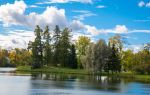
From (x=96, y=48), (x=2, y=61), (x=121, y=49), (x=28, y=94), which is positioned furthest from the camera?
(x=2, y=61)

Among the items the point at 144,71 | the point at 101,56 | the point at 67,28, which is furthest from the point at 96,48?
the point at 67,28

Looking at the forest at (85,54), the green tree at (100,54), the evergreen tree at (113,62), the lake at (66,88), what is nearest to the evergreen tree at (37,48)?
the forest at (85,54)

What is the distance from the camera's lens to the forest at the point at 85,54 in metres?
108

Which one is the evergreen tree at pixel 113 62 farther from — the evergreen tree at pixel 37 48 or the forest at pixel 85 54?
the evergreen tree at pixel 37 48

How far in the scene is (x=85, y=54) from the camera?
133 metres

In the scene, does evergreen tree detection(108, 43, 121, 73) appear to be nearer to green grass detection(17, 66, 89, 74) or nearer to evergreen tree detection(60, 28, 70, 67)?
green grass detection(17, 66, 89, 74)

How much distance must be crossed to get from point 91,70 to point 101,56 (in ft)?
14.9

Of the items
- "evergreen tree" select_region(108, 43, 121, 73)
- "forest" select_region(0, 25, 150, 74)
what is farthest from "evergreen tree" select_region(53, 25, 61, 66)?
"evergreen tree" select_region(108, 43, 121, 73)

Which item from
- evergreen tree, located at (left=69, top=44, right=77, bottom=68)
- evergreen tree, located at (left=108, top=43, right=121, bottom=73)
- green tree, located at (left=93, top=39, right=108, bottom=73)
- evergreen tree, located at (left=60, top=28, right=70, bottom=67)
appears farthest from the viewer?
evergreen tree, located at (left=60, top=28, right=70, bottom=67)

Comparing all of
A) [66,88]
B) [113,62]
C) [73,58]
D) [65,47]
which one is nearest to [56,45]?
[65,47]

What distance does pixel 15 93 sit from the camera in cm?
4750

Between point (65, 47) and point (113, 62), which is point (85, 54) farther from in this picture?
point (113, 62)

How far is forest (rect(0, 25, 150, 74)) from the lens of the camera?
108m

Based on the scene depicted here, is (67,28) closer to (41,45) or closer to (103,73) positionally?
(41,45)
